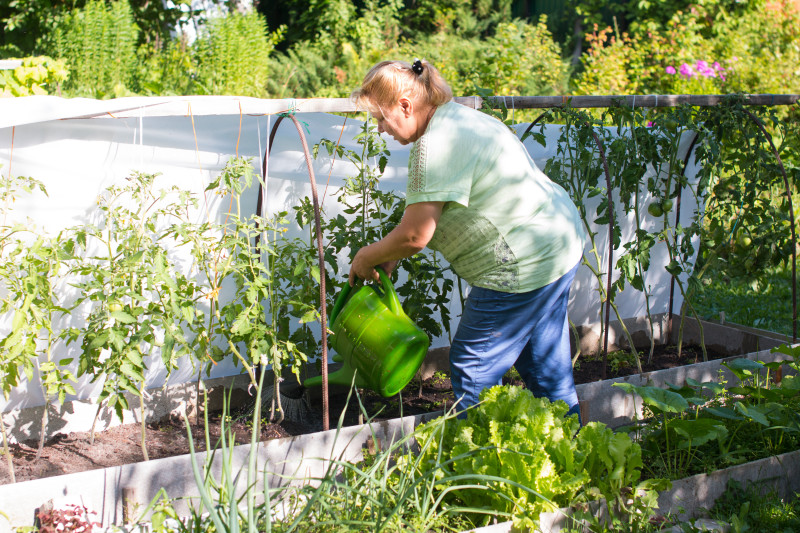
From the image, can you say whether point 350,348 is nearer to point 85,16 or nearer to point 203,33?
point 85,16

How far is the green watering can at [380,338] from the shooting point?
214 centimetres

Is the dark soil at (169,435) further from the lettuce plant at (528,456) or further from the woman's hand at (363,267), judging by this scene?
the woman's hand at (363,267)

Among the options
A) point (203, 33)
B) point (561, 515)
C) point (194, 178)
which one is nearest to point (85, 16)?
point (203, 33)

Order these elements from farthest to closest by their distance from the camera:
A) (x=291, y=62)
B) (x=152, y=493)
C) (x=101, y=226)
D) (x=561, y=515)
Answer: (x=291, y=62), (x=101, y=226), (x=152, y=493), (x=561, y=515)

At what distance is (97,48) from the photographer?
21.8ft

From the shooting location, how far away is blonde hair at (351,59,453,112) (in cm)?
191

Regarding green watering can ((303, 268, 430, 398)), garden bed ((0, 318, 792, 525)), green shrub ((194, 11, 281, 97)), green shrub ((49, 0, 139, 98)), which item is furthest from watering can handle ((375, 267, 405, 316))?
green shrub ((194, 11, 281, 97))

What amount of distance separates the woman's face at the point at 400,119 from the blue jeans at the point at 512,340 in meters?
0.51

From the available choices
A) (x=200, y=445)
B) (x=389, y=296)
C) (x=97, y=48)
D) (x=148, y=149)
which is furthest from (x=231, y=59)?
(x=389, y=296)

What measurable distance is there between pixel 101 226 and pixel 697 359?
2947 millimetres

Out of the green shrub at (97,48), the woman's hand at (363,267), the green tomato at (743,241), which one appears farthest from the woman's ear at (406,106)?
the green shrub at (97,48)

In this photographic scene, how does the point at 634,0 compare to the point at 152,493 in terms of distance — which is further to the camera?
the point at 634,0

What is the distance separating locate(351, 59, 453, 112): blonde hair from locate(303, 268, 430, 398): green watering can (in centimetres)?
54

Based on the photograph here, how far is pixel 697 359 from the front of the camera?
3.67 metres
